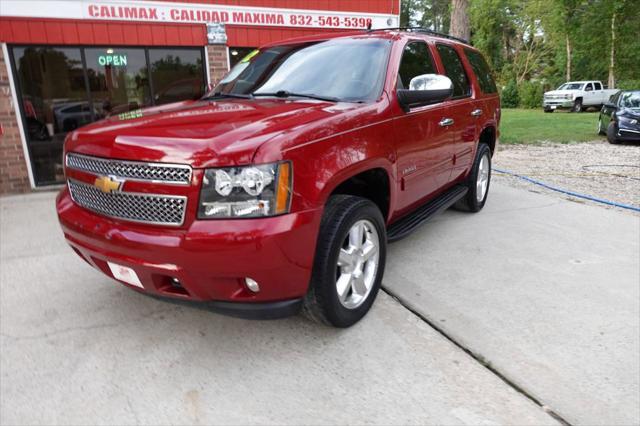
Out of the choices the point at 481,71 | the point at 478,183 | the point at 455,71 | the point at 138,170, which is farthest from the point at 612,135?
the point at 138,170

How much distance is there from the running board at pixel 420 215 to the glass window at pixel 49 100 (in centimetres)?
642

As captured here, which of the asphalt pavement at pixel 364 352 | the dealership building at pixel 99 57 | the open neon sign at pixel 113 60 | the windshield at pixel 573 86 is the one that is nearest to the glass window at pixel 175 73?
the dealership building at pixel 99 57

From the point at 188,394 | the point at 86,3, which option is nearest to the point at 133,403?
the point at 188,394

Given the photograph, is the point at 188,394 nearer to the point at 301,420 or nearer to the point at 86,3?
the point at 301,420

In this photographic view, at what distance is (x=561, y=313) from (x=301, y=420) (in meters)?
2.05

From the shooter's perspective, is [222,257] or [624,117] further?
[624,117]

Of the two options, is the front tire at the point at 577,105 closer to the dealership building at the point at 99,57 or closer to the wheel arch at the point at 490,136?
the dealership building at the point at 99,57

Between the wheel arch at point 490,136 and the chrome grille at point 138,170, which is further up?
the chrome grille at point 138,170

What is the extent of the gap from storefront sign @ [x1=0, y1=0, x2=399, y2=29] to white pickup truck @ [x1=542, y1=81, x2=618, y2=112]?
21.8 meters

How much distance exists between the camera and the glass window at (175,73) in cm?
824

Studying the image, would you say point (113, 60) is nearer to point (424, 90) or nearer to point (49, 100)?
point (49, 100)

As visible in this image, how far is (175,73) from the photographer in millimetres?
8422

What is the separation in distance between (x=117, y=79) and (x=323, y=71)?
5908mm

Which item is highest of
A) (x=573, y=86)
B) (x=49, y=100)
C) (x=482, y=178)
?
(x=49, y=100)
